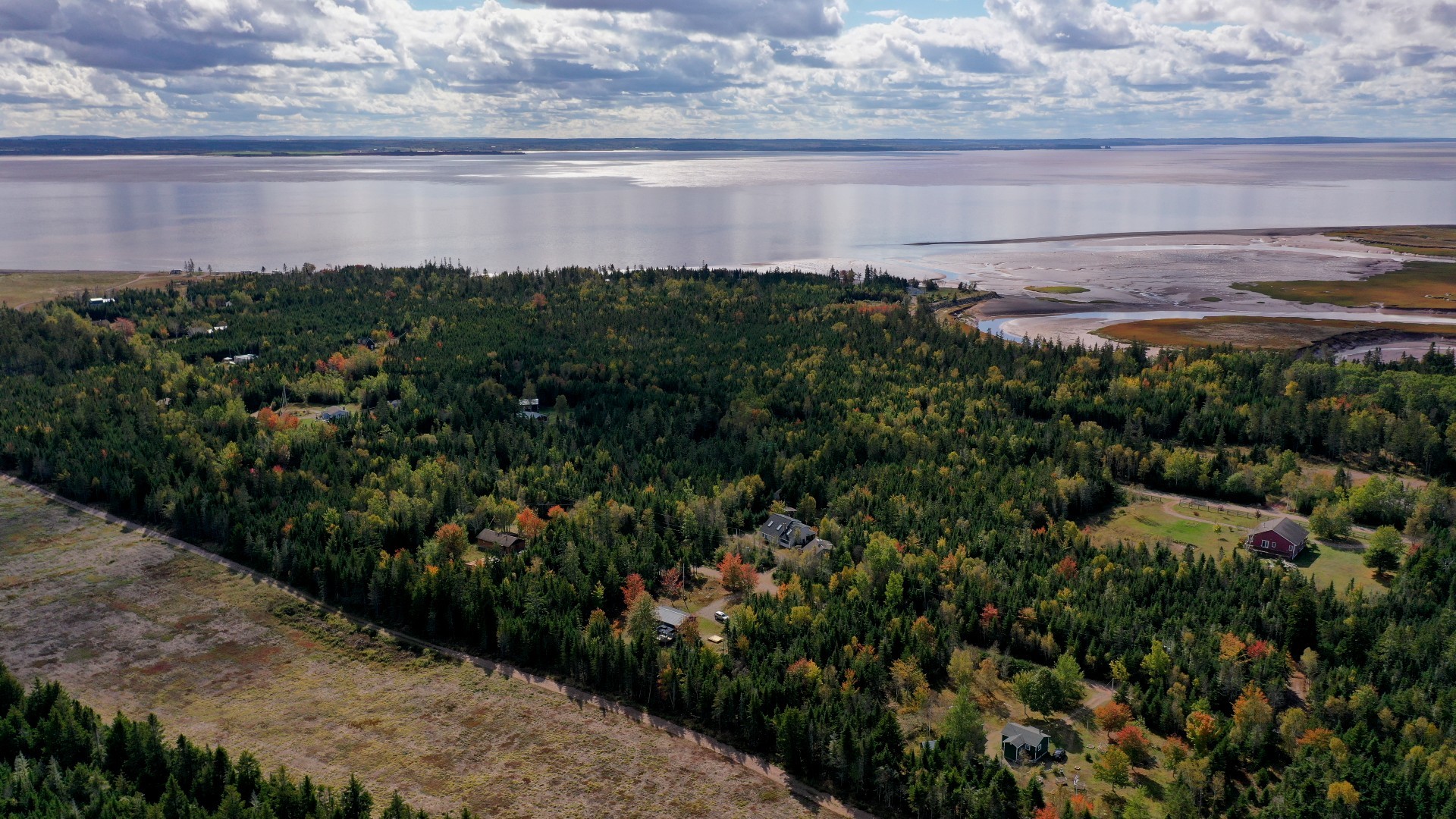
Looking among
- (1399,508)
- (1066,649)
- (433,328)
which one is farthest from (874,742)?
(433,328)

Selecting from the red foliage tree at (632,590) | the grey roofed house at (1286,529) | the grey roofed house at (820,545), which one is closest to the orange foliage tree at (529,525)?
the red foliage tree at (632,590)

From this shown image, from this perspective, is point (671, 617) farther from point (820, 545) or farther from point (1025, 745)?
point (1025, 745)

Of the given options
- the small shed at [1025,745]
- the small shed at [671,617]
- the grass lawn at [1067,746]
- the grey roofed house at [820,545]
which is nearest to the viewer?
the grass lawn at [1067,746]

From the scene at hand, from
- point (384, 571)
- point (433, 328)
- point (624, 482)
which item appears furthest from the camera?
point (433, 328)

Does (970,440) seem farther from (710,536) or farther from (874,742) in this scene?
(874,742)

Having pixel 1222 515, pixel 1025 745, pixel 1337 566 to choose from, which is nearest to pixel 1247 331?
pixel 1222 515

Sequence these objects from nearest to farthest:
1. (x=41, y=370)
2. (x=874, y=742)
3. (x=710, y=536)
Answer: (x=874, y=742), (x=710, y=536), (x=41, y=370)

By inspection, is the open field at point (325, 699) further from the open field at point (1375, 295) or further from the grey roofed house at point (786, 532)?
the open field at point (1375, 295)

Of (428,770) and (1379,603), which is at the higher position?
(1379,603)
